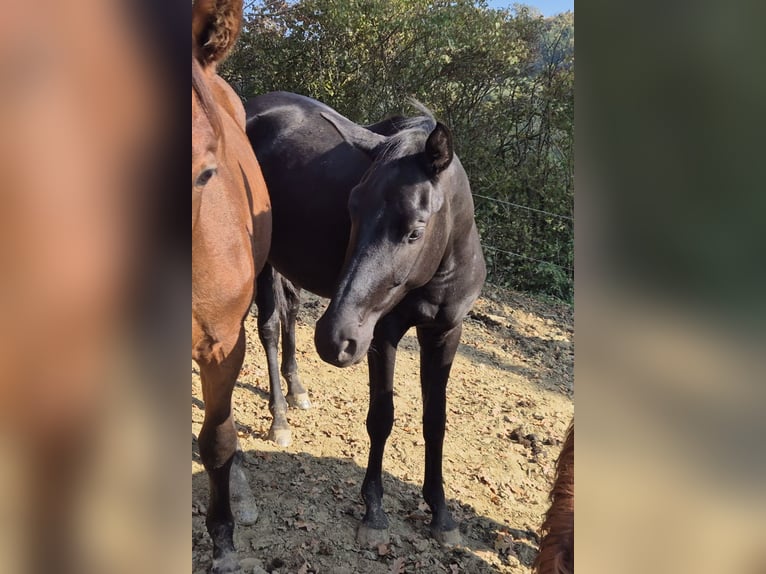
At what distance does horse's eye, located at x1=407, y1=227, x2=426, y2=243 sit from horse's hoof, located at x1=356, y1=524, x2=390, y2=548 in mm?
1408

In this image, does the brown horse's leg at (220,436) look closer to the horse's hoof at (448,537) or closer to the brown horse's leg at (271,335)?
the horse's hoof at (448,537)

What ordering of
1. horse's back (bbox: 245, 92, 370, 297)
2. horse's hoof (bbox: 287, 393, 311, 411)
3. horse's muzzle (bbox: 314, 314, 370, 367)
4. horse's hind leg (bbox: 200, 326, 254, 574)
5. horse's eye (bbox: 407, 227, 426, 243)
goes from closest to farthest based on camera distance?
horse's hind leg (bbox: 200, 326, 254, 574)
horse's muzzle (bbox: 314, 314, 370, 367)
horse's eye (bbox: 407, 227, 426, 243)
horse's back (bbox: 245, 92, 370, 297)
horse's hoof (bbox: 287, 393, 311, 411)

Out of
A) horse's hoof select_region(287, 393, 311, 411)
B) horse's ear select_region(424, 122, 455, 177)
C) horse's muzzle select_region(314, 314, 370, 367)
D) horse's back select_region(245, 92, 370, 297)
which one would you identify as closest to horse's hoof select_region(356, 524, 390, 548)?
horse's muzzle select_region(314, 314, 370, 367)

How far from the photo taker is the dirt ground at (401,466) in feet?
8.74

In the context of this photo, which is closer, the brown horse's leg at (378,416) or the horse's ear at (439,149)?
the horse's ear at (439,149)

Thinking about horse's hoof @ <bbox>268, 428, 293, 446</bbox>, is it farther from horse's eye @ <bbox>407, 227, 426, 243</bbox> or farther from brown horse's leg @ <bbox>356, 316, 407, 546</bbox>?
horse's eye @ <bbox>407, 227, 426, 243</bbox>

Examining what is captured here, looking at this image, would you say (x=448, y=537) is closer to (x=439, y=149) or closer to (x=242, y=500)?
(x=242, y=500)

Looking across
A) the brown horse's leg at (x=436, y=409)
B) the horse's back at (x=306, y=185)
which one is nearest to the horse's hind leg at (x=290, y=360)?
the horse's back at (x=306, y=185)

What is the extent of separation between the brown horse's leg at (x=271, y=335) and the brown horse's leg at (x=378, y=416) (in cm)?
90

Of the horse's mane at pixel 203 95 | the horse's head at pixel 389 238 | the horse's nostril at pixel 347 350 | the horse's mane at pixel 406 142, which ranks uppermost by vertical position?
the horse's mane at pixel 406 142

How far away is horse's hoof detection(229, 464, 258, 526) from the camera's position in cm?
274
